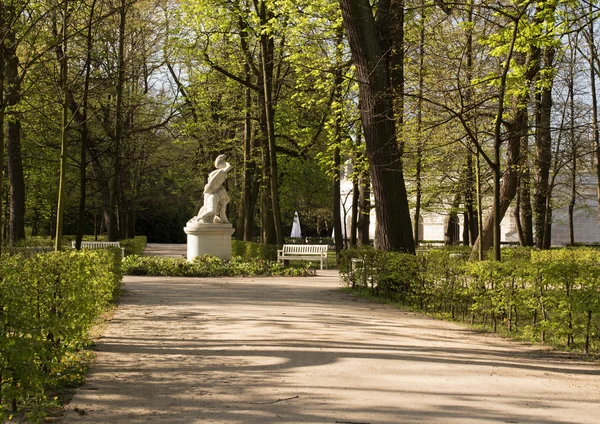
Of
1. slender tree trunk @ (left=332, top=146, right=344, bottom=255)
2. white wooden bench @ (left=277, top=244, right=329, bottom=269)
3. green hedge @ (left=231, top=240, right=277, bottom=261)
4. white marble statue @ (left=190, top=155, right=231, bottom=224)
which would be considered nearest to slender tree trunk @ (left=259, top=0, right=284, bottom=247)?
green hedge @ (left=231, top=240, right=277, bottom=261)

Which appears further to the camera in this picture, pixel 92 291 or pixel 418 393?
pixel 92 291

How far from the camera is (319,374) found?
6.55 m

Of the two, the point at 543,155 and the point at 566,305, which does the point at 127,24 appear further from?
the point at 566,305

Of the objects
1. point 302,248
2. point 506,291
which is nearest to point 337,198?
point 302,248

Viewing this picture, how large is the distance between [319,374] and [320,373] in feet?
0.16

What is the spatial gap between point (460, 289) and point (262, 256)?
1303cm

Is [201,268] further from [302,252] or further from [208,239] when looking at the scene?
[302,252]

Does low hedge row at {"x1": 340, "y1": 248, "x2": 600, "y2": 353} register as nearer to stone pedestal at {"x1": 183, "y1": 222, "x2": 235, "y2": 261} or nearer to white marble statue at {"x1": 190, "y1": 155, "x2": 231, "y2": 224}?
stone pedestal at {"x1": 183, "y1": 222, "x2": 235, "y2": 261}

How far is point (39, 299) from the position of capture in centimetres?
596

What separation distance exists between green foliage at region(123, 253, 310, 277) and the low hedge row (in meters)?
6.44

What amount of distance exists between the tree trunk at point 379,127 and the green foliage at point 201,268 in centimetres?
654

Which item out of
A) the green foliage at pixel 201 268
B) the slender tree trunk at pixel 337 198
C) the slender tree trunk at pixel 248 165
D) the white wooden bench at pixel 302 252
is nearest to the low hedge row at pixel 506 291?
the green foliage at pixel 201 268

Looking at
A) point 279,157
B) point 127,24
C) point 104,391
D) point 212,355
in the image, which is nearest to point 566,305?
point 212,355

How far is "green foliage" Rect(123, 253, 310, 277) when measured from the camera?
20125 mm
